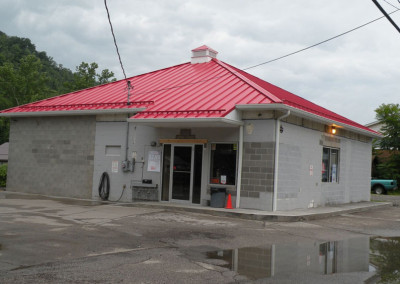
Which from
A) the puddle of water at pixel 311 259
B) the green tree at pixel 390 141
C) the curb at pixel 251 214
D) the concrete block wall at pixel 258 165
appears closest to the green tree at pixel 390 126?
the green tree at pixel 390 141

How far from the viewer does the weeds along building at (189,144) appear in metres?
14.7

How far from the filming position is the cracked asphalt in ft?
21.0

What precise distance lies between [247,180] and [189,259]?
7536 millimetres

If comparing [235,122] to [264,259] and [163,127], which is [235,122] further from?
[264,259]

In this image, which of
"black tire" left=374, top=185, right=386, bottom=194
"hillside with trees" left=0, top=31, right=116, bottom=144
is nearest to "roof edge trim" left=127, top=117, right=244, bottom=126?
"black tire" left=374, top=185, right=386, bottom=194

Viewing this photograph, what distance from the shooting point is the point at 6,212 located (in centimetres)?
1279

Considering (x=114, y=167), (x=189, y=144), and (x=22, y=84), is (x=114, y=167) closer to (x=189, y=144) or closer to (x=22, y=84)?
(x=189, y=144)

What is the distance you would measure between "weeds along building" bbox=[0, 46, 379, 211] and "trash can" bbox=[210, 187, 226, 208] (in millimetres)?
235

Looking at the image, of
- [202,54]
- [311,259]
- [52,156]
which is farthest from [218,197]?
[202,54]

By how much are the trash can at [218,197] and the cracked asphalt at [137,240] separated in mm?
1149

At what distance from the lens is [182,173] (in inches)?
635

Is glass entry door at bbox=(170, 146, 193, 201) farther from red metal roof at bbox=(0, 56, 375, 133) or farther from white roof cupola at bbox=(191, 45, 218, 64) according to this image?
white roof cupola at bbox=(191, 45, 218, 64)

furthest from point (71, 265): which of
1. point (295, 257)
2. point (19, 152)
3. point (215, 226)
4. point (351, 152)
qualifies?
point (351, 152)

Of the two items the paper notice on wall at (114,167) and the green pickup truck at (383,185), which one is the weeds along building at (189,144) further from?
the green pickup truck at (383,185)
